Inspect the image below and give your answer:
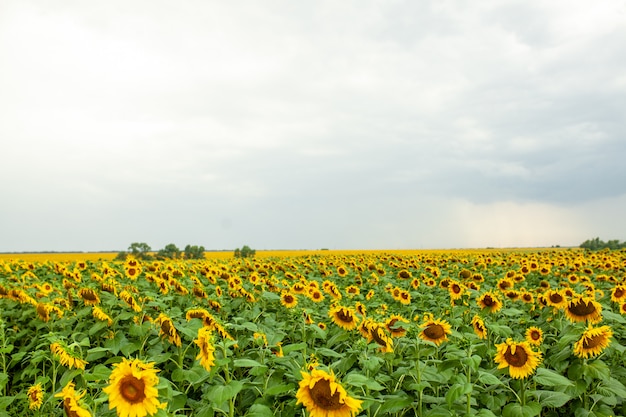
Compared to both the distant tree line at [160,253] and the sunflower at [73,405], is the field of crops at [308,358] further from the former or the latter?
the distant tree line at [160,253]

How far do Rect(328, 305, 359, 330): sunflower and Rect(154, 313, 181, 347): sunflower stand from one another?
1.87 metres

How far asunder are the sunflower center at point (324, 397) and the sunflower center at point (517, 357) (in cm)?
203

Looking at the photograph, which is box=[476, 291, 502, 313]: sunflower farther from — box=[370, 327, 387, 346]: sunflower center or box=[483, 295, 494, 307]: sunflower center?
box=[370, 327, 387, 346]: sunflower center

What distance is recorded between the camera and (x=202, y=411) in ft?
11.8

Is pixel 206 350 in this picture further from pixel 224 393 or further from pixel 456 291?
pixel 456 291

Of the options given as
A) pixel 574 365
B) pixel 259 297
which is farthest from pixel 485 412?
pixel 259 297

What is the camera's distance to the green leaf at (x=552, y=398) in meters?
4.12

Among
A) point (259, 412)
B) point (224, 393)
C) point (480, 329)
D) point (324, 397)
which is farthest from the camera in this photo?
point (480, 329)

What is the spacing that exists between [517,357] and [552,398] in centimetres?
47

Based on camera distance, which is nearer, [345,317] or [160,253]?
[345,317]

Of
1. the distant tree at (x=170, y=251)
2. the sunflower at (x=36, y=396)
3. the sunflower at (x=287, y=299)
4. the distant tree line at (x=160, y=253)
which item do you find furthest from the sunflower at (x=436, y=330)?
the distant tree at (x=170, y=251)

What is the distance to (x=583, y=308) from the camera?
5.82m

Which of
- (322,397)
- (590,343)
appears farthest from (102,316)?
(590,343)

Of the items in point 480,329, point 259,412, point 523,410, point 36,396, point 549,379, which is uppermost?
point 480,329
